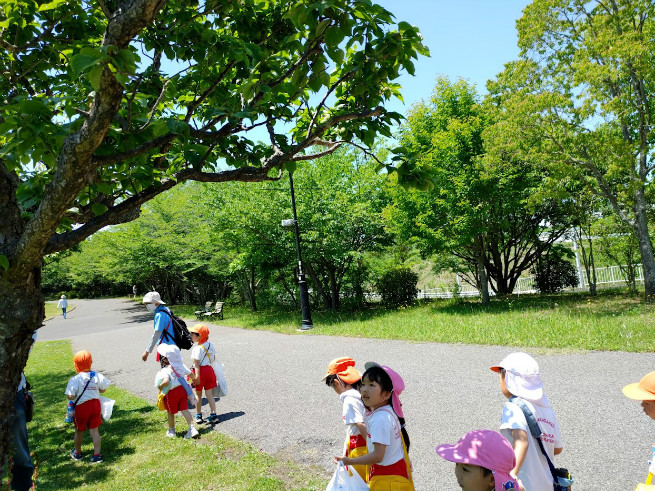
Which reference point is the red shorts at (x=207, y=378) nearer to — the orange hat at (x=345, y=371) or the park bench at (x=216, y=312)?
the orange hat at (x=345, y=371)

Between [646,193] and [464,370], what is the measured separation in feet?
39.7

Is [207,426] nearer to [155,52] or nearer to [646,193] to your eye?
[155,52]

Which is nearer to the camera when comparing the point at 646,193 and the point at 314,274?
the point at 646,193

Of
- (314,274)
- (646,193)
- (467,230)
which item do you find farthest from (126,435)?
(646,193)

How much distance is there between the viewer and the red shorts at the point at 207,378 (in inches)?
258

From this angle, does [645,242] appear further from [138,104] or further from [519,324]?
[138,104]

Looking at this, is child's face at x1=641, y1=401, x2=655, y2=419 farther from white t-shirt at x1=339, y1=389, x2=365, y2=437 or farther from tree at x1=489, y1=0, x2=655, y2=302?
tree at x1=489, y1=0, x2=655, y2=302

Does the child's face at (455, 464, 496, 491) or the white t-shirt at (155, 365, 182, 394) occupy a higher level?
the child's face at (455, 464, 496, 491)

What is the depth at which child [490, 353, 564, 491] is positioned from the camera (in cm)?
269

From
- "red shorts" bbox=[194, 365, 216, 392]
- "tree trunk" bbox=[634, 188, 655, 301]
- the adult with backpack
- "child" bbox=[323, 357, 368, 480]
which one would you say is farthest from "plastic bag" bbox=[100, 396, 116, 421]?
"tree trunk" bbox=[634, 188, 655, 301]

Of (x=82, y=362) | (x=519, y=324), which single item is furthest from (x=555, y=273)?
(x=82, y=362)

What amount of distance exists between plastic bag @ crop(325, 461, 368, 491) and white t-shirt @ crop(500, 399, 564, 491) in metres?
1.05

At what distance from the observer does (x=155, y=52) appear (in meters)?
4.16

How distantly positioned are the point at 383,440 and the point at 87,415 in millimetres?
4405
